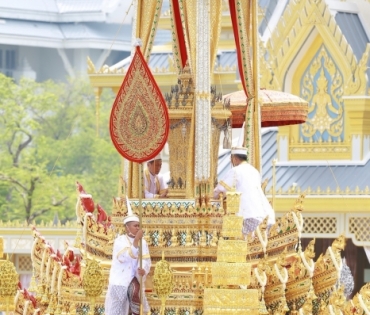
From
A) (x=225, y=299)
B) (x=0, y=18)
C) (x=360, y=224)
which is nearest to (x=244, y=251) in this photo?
(x=225, y=299)

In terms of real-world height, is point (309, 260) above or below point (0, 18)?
below

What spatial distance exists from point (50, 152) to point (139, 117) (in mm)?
32107

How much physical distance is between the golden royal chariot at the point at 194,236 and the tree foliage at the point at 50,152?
21259mm

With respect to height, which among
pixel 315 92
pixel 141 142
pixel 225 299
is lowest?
pixel 225 299

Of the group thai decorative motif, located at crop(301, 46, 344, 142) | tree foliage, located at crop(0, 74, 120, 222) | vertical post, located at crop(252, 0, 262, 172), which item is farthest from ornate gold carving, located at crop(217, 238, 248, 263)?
tree foliage, located at crop(0, 74, 120, 222)

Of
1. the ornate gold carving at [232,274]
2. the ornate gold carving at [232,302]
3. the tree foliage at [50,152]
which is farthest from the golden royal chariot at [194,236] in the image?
the tree foliage at [50,152]

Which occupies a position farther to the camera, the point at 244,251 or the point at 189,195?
the point at 189,195

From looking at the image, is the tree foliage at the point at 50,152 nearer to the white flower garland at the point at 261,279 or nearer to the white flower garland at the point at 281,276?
the white flower garland at the point at 281,276

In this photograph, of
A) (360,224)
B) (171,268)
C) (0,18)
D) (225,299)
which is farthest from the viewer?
(0,18)

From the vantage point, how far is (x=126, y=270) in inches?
862

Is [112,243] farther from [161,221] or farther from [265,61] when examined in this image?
[265,61]

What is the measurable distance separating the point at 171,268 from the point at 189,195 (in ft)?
2.78

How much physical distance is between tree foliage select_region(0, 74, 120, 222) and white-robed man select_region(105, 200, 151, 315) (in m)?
23.3

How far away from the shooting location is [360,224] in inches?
1396
